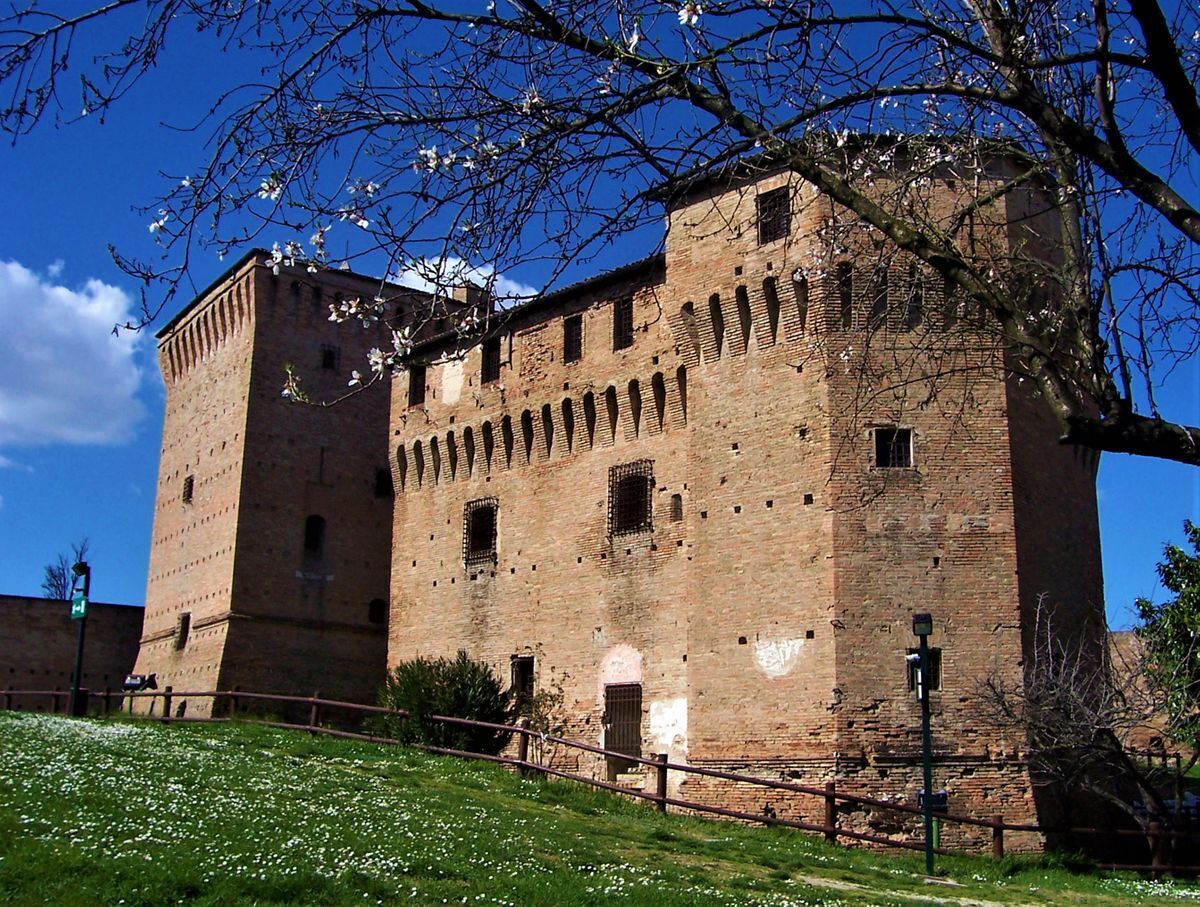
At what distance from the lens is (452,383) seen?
29875 mm

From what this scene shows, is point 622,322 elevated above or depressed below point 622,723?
above

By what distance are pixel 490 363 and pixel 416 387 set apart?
10.0 feet

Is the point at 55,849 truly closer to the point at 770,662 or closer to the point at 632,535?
A: the point at 770,662

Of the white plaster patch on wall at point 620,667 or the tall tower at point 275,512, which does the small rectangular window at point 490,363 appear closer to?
the tall tower at point 275,512

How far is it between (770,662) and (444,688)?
5832mm

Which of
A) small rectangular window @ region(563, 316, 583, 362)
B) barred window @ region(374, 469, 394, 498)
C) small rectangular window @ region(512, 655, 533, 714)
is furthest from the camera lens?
barred window @ region(374, 469, 394, 498)

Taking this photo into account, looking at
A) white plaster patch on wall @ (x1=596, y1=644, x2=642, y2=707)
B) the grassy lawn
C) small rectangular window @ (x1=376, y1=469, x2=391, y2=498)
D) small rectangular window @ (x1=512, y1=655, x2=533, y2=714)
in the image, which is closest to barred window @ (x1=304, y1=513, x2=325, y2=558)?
small rectangular window @ (x1=376, y1=469, x2=391, y2=498)

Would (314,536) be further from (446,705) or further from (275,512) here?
(446,705)

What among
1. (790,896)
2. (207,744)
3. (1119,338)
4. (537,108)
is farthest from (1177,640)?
(537,108)

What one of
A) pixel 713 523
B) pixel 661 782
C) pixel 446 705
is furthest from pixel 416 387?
pixel 661 782

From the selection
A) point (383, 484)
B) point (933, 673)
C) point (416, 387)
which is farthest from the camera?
point (383, 484)

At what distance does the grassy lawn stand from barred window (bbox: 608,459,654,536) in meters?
6.19

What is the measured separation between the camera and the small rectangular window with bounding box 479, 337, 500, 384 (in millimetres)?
28734

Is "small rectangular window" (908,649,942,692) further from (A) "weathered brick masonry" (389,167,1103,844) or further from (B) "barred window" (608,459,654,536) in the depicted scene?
(B) "barred window" (608,459,654,536)
